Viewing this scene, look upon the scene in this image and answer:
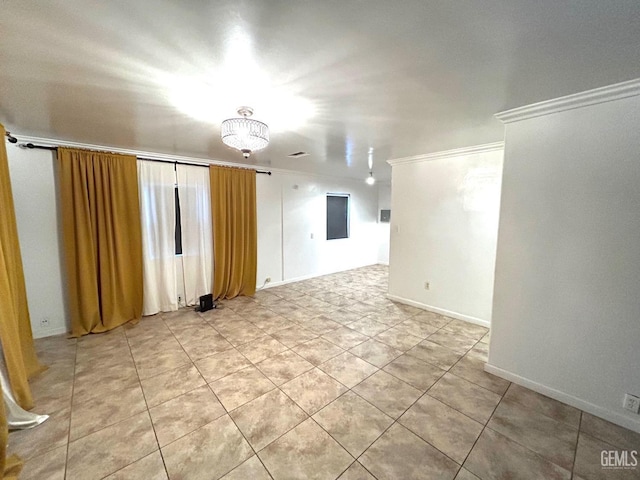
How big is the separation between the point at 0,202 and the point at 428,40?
317 centimetres

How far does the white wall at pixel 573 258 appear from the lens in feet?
5.58

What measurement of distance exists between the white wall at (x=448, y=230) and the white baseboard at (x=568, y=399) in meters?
1.15

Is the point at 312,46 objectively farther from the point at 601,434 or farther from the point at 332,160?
the point at 601,434

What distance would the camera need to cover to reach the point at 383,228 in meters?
7.14

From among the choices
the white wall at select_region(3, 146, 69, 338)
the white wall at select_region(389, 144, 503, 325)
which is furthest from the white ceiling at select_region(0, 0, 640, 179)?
the white wall at select_region(389, 144, 503, 325)

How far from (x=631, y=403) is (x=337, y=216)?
5148mm

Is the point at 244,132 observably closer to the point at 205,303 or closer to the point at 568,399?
the point at 205,303

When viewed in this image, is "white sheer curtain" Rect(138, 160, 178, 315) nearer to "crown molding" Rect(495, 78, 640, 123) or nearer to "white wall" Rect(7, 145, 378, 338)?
"white wall" Rect(7, 145, 378, 338)

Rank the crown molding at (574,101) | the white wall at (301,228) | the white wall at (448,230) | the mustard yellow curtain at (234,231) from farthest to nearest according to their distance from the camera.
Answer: the white wall at (301,228) < the mustard yellow curtain at (234,231) < the white wall at (448,230) < the crown molding at (574,101)

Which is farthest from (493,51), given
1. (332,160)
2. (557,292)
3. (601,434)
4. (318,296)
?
(318,296)

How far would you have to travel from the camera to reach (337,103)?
1934 millimetres

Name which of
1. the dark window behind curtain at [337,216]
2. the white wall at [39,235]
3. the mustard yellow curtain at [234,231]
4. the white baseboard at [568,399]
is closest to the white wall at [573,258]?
the white baseboard at [568,399]

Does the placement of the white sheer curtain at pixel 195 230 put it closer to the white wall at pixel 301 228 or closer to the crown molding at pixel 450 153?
the white wall at pixel 301 228

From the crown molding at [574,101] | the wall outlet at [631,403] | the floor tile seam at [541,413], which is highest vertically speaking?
the crown molding at [574,101]
